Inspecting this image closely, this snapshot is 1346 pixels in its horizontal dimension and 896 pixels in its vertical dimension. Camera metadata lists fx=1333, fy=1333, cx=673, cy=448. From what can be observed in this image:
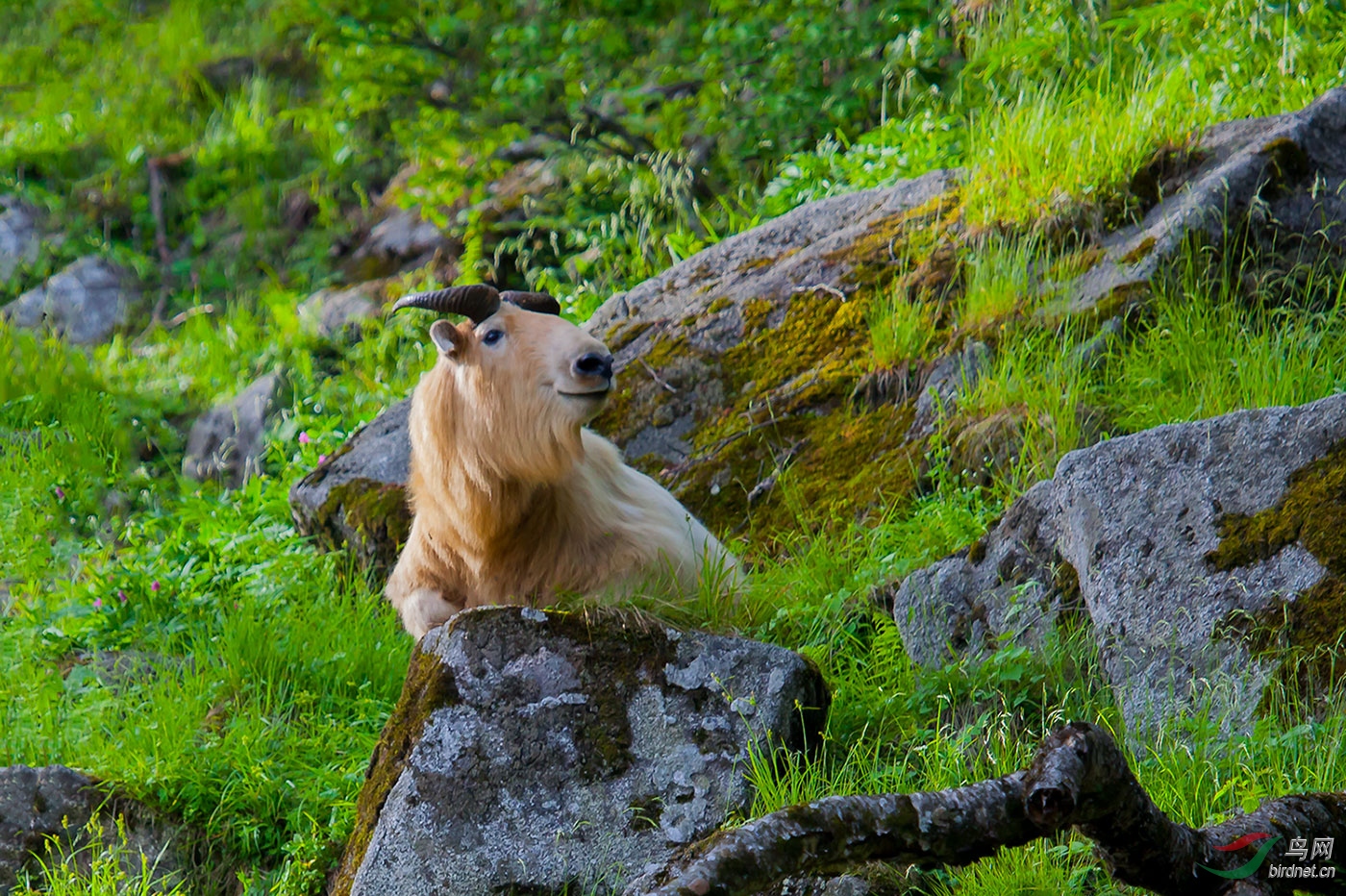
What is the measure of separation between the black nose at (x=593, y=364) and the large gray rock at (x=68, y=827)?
241 centimetres

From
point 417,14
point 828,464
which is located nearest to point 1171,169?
point 828,464

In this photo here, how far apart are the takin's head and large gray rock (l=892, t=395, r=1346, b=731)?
61.2 inches

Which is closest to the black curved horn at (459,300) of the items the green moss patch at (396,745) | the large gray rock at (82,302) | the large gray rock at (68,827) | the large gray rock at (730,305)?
the green moss patch at (396,745)

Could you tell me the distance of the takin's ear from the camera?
205 inches

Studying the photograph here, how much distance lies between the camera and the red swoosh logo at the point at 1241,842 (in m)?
2.97

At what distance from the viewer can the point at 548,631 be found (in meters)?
4.46

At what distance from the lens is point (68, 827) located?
508cm

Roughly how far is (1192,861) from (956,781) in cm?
114

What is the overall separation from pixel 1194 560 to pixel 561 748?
212 centimetres

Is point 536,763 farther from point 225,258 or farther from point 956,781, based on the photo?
point 225,258

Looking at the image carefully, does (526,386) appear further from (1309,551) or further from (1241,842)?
(1241,842)

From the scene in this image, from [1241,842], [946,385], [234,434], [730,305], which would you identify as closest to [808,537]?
[946,385]

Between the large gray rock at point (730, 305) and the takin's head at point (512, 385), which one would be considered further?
the large gray rock at point (730, 305)

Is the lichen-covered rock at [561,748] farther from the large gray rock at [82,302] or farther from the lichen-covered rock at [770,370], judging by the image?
the large gray rock at [82,302]
